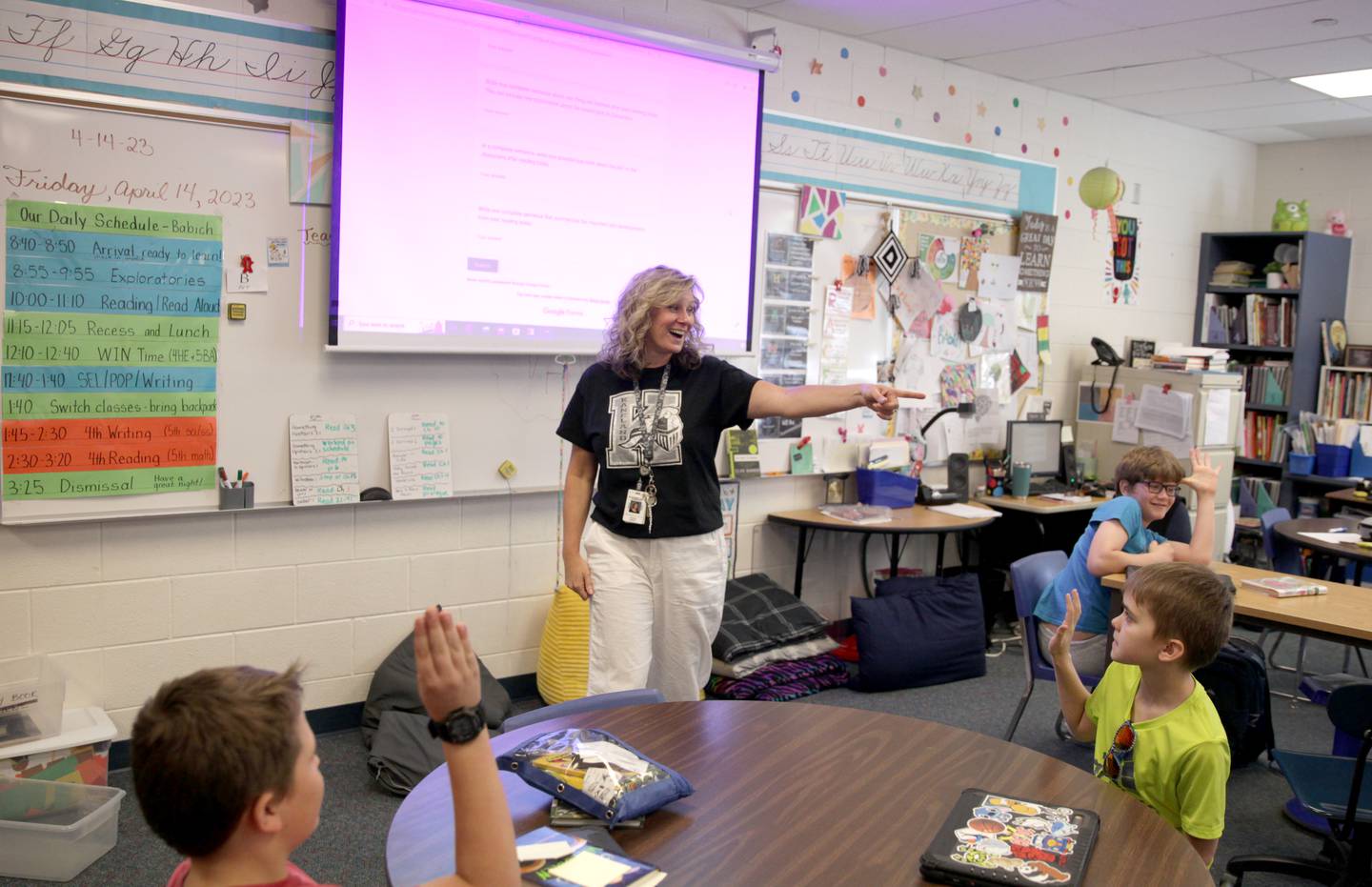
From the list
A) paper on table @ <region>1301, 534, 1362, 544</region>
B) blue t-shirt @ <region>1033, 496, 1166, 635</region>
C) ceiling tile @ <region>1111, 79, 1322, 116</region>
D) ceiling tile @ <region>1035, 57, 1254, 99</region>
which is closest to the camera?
blue t-shirt @ <region>1033, 496, 1166, 635</region>

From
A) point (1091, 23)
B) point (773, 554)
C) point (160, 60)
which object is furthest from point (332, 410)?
point (1091, 23)

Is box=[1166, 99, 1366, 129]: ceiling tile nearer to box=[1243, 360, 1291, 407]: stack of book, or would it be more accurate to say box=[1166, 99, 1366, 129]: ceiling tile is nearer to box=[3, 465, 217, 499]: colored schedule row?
box=[1243, 360, 1291, 407]: stack of book

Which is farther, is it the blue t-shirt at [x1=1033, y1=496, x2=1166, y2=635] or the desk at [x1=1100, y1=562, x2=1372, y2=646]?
the blue t-shirt at [x1=1033, y1=496, x2=1166, y2=635]

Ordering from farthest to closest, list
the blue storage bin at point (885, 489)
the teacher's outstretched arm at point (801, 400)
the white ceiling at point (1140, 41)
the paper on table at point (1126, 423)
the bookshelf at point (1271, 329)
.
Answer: the bookshelf at point (1271, 329), the paper on table at point (1126, 423), the blue storage bin at point (885, 489), the white ceiling at point (1140, 41), the teacher's outstretched arm at point (801, 400)

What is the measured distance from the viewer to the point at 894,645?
4.57m

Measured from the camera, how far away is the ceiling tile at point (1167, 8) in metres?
4.39

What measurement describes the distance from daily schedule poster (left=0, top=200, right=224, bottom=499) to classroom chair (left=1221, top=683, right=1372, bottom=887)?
309 cm

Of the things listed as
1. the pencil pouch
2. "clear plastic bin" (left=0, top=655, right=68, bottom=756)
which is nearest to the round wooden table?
the pencil pouch

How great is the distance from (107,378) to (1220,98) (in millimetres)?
5694

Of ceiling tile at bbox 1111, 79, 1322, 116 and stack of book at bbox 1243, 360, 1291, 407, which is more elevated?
ceiling tile at bbox 1111, 79, 1322, 116

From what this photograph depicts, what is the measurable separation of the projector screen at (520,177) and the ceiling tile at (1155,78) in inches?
86.4

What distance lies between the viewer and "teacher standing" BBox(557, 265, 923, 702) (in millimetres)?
2877

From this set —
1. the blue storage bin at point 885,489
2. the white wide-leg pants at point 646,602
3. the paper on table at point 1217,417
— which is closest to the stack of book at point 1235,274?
the paper on table at point 1217,417

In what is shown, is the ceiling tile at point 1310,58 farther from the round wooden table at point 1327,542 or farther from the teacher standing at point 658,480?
the teacher standing at point 658,480
